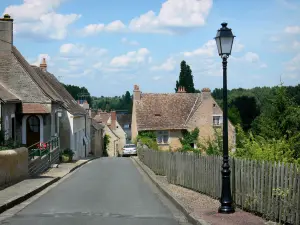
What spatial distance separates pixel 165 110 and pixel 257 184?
45756mm

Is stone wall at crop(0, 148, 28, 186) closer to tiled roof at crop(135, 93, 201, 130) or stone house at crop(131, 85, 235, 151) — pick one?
stone house at crop(131, 85, 235, 151)

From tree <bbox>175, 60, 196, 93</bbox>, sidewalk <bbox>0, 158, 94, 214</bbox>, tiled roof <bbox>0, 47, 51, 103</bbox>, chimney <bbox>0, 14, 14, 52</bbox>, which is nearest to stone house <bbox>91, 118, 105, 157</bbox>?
tree <bbox>175, 60, 196, 93</bbox>

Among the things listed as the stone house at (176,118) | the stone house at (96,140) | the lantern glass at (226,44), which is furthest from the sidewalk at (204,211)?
the stone house at (96,140)

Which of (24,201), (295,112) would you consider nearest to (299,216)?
(24,201)

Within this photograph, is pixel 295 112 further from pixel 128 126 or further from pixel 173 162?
pixel 128 126

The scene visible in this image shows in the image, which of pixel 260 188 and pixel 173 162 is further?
pixel 173 162

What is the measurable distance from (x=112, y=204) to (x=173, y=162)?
6.82m

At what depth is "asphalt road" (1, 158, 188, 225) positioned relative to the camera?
10.9m

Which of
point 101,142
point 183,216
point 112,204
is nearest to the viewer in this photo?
point 183,216

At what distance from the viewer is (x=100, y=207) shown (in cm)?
1312

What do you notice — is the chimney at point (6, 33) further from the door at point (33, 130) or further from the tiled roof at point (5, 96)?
the door at point (33, 130)

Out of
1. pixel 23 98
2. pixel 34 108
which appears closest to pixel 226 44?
pixel 34 108

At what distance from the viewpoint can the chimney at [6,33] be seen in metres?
31.5

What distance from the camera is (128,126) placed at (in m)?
130
